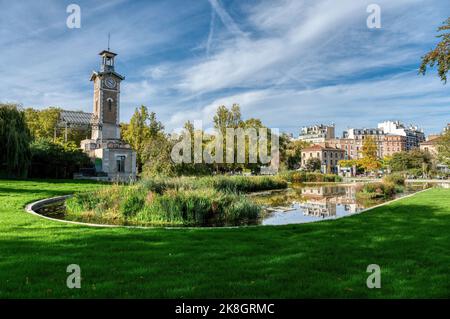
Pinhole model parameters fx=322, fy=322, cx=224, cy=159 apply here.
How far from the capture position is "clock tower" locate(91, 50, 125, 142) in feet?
133

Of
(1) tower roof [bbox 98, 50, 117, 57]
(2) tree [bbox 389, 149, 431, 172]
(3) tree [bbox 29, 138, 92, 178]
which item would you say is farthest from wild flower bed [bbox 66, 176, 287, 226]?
(2) tree [bbox 389, 149, 431, 172]

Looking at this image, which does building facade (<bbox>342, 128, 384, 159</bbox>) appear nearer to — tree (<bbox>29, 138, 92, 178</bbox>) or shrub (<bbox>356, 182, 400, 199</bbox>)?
shrub (<bbox>356, 182, 400, 199</bbox>)

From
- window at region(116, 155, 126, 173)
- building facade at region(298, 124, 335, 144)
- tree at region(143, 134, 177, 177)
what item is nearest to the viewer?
tree at region(143, 134, 177, 177)

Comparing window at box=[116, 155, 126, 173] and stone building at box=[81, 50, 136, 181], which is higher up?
stone building at box=[81, 50, 136, 181]

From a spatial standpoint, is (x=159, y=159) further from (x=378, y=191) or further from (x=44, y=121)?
(x=44, y=121)

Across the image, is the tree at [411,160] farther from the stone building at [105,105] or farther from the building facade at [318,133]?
the building facade at [318,133]

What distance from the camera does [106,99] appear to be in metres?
41.3

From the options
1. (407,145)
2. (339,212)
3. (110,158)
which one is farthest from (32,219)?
(407,145)

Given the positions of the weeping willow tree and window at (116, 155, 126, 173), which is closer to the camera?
the weeping willow tree

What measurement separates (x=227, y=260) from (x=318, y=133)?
423 ft

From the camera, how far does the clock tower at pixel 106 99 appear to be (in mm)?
40531

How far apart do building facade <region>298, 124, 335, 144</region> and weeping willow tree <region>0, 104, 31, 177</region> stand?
109229mm

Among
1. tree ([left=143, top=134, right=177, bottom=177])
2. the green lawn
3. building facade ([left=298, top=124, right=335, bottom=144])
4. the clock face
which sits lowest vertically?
the green lawn
